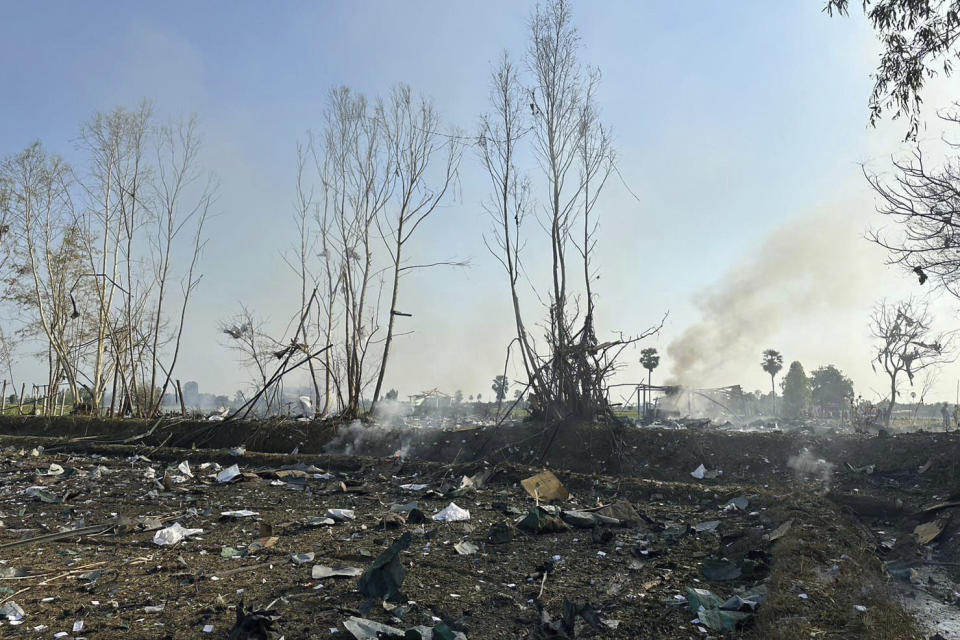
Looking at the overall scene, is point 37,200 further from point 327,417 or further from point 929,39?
point 929,39

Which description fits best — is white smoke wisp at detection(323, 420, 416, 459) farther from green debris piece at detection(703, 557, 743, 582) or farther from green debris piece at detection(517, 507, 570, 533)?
green debris piece at detection(703, 557, 743, 582)

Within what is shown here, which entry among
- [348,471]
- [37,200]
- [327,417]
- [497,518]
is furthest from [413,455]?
[37,200]

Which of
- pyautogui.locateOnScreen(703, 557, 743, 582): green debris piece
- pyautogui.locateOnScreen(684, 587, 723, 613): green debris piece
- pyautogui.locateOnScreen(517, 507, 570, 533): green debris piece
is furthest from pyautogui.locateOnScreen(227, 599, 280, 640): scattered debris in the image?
pyautogui.locateOnScreen(703, 557, 743, 582): green debris piece

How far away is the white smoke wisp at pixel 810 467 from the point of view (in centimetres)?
657

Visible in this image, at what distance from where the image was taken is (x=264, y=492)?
6.00 m

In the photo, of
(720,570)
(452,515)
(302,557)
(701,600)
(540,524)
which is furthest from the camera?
(452,515)

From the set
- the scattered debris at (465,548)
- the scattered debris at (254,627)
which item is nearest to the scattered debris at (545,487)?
A: the scattered debris at (465,548)

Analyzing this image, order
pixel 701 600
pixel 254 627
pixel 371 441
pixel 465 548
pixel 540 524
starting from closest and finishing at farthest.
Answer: pixel 254 627 < pixel 701 600 < pixel 465 548 < pixel 540 524 < pixel 371 441

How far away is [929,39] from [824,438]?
4467mm

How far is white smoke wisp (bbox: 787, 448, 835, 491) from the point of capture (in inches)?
259

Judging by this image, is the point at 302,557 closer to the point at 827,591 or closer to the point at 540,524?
the point at 540,524

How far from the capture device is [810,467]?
22.4 ft

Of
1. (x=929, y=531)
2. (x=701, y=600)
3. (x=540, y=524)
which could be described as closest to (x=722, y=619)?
(x=701, y=600)

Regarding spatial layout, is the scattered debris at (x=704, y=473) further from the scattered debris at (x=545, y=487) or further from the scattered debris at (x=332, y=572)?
the scattered debris at (x=332, y=572)
